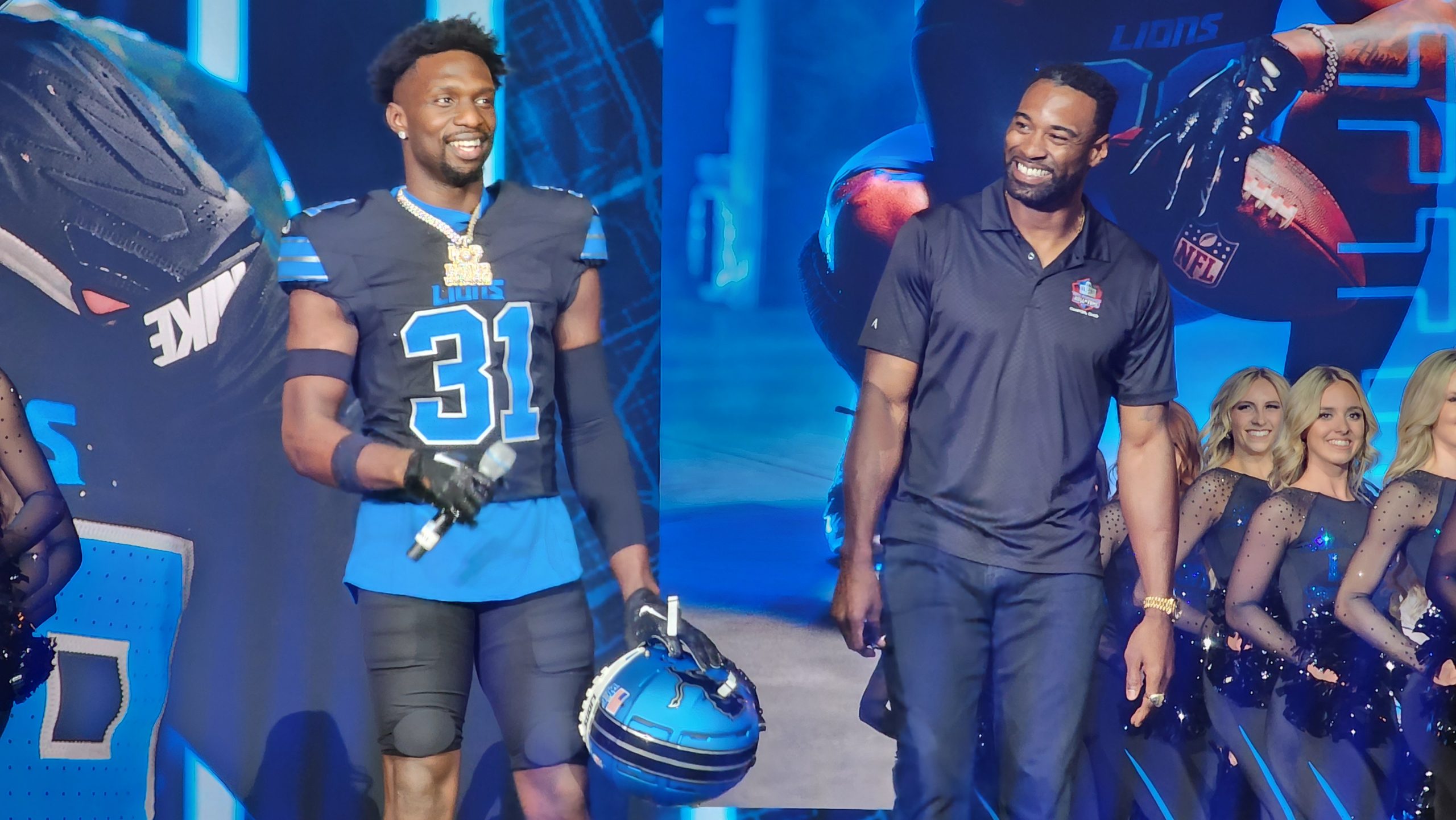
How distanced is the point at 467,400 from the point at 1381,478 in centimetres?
296

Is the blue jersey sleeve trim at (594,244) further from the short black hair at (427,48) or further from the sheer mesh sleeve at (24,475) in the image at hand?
the sheer mesh sleeve at (24,475)

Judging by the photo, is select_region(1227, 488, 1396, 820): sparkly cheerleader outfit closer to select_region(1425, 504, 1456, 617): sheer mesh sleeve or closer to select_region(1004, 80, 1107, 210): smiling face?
select_region(1425, 504, 1456, 617): sheer mesh sleeve

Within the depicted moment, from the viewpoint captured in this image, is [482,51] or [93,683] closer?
[482,51]

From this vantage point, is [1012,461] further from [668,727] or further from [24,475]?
[24,475]

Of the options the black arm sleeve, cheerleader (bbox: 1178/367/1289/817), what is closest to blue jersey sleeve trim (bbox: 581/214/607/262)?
the black arm sleeve

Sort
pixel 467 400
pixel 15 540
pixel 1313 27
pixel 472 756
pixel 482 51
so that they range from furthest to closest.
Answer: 1. pixel 1313 27
2. pixel 472 756
3. pixel 15 540
4. pixel 482 51
5. pixel 467 400

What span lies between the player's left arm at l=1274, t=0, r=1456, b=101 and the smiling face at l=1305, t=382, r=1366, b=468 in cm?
91

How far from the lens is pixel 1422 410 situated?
13.2 feet

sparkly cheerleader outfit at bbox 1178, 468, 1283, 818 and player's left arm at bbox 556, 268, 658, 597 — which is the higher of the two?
player's left arm at bbox 556, 268, 658, 597

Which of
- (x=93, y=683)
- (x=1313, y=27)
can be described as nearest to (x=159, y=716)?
(x=93, y=683)

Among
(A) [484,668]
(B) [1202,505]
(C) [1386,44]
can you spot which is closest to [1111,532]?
(B) [1202,505]

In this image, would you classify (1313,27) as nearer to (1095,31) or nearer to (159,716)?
(1095,31)

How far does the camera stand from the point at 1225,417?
409 cm

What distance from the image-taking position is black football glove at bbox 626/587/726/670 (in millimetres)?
2475
